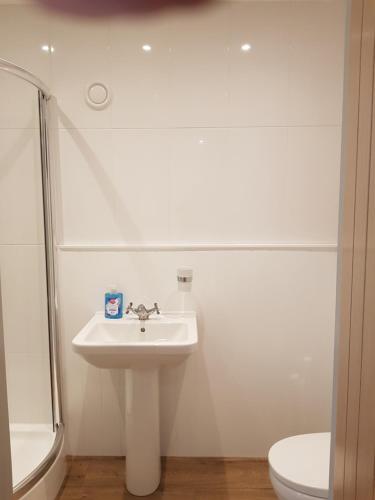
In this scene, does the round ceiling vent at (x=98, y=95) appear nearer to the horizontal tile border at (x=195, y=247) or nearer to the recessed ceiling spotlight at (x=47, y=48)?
the recessed ceiling spotlight at (x=47, y=48)

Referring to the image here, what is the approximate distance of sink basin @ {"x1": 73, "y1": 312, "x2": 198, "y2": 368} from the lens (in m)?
1.52

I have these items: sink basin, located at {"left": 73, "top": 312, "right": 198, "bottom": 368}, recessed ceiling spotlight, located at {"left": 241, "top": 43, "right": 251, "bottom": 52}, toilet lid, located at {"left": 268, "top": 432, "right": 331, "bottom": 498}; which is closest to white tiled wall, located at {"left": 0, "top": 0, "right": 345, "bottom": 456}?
recessed ceiling spotlight, located at {"left": 241, "top": 43, "right": 251, "bottom": 52}

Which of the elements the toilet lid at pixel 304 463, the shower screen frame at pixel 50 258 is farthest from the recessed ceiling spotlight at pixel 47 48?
the toilet lid at pixel 304 463

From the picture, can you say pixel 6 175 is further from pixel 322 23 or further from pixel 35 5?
pixel 322 23

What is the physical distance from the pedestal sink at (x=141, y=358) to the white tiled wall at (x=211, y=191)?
180mm

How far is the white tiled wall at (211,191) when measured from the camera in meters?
1.83

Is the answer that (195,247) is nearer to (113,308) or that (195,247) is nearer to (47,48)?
(113,308)

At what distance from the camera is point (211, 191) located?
1903 mm

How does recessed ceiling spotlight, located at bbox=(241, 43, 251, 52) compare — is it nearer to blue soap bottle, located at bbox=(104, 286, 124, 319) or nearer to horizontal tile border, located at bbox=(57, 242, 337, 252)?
horizontal tile border, located at bbox=(57, 242, 337, 252)

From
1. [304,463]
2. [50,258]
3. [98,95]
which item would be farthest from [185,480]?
[98,95]

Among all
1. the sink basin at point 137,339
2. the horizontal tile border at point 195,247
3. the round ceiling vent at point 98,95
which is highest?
the round ceiling vent at point 98,95

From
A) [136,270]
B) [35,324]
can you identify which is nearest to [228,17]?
[136,270]

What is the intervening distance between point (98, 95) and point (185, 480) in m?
1.95

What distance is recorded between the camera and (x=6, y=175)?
1844mm
